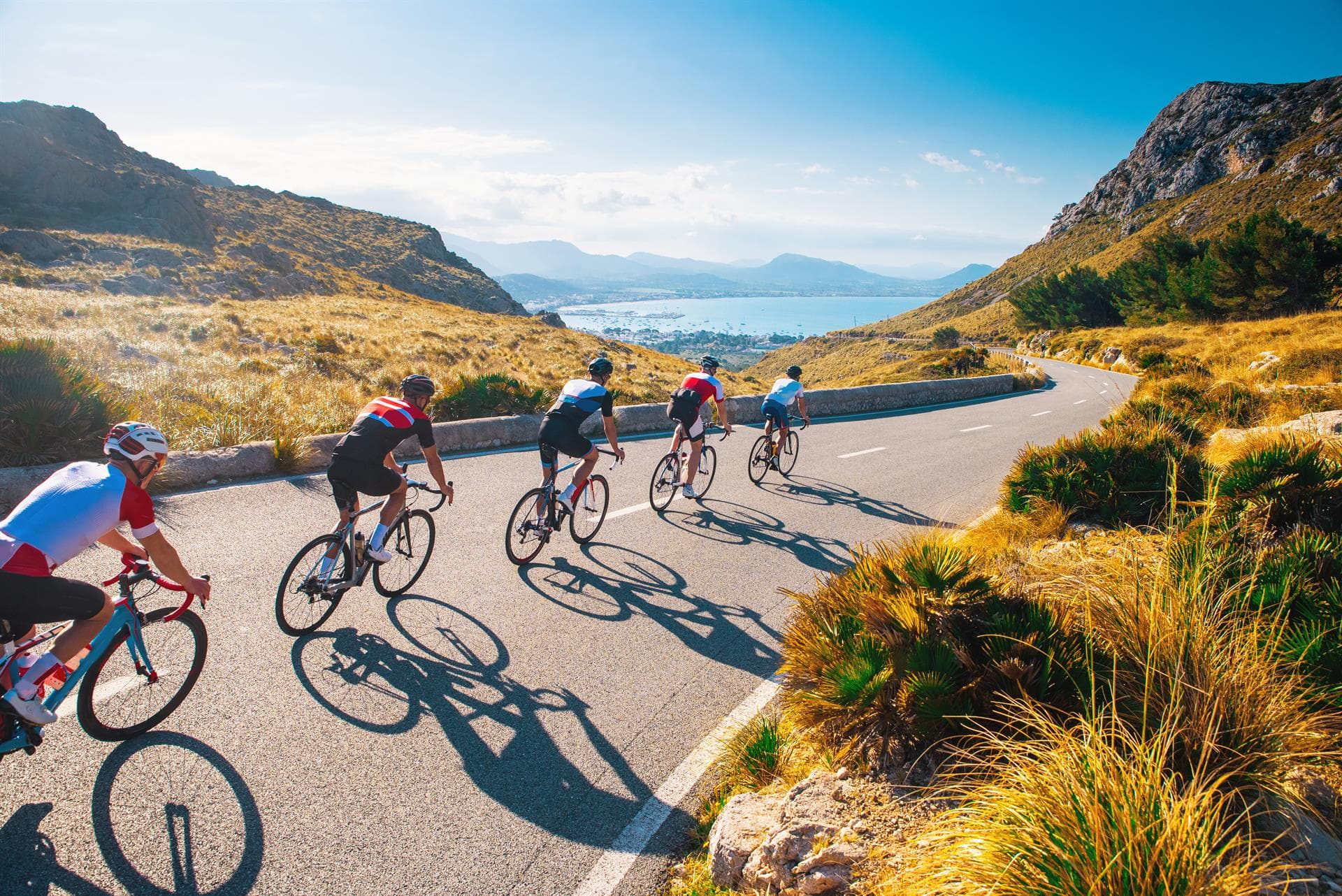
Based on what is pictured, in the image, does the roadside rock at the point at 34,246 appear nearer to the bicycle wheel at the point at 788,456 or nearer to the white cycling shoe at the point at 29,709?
the bicycle wheel at the point at 788,456

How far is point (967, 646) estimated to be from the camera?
306 cm

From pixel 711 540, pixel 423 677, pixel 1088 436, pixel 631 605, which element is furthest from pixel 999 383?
pixel 423 677

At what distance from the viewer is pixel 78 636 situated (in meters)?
3.21

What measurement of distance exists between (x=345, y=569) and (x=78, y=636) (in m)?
1.65

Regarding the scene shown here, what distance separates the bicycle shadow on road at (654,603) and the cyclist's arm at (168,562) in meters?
2.51

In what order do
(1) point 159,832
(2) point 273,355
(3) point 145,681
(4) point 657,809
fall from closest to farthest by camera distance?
(1) point 159,832 → (4) point 657,809 → (3) point 145,681 → (2) point 273,355

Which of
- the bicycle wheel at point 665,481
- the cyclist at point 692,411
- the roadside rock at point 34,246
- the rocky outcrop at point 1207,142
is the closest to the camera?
the bicycle wheel at point 665,481

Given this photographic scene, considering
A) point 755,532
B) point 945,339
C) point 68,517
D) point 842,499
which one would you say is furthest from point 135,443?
point 945,339

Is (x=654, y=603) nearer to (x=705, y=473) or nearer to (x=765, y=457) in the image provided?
(x=705, y=473)

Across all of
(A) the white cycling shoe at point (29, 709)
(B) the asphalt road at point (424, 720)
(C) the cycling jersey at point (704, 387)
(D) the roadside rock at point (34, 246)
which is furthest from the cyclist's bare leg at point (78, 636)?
(D) the roadside rock at point (34, 246)

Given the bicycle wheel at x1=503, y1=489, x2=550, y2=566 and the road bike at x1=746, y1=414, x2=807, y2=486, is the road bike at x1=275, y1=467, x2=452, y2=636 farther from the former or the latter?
the road bike at x1=746, y1=414, x2=807, y2=486

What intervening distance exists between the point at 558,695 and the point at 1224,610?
12.3 feet

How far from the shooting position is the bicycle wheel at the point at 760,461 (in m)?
9.94

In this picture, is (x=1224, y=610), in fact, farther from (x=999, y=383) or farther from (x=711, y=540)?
(x=999, y=383)
